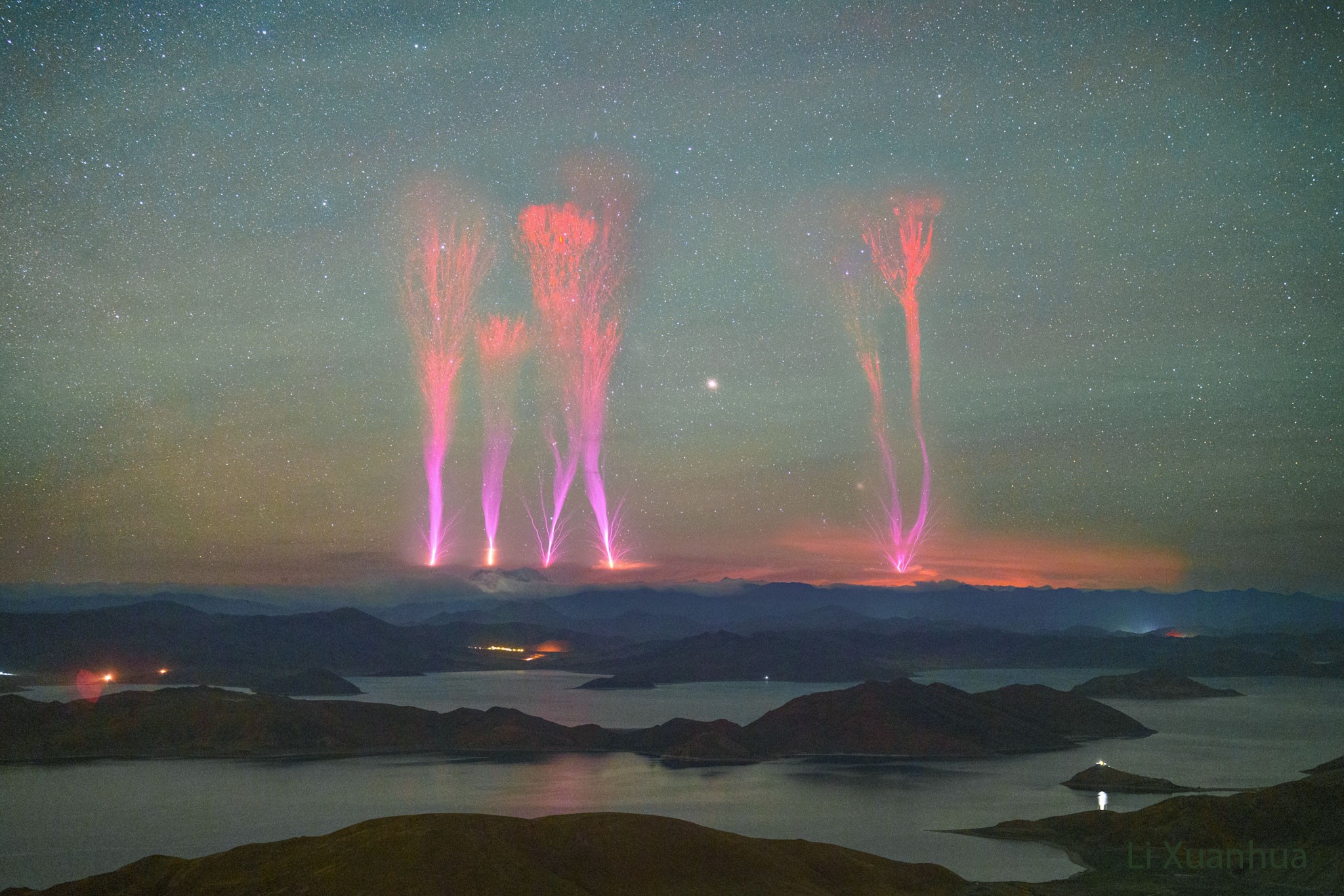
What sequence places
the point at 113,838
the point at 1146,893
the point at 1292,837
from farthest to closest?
the point at 113,838 → the point at 1292,837 → the point at 1146,893

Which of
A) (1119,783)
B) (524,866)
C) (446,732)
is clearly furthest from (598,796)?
(524,866)

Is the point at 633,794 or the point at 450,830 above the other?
the point at 450,830

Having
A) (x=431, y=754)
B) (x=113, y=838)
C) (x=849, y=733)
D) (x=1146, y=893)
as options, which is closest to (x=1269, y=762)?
(x=849, y=733)

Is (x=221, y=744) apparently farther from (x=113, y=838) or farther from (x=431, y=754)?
(x=113, y=838)

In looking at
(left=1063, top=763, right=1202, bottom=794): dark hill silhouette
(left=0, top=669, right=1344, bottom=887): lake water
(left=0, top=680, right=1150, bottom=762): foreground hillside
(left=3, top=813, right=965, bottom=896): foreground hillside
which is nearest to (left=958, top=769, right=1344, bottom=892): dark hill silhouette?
(left=0, top=669, right=1344, bottom=887): lake water

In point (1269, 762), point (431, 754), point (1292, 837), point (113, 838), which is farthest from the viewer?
point (431, 754)

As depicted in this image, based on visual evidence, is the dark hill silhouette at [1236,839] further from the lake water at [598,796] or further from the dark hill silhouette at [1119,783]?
the dark hill silhouette at [1119,783]

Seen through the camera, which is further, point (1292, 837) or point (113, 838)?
point (113, 838)

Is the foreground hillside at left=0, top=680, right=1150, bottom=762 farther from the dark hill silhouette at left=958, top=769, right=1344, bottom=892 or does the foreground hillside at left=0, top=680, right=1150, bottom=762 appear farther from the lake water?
the dark hill silhouette at left=958, top=769, right=1344, bottom=892

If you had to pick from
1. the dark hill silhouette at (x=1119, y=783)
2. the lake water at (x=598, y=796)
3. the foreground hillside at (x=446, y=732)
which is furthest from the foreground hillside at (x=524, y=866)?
the foreground hillside at (x=446, y=732)
